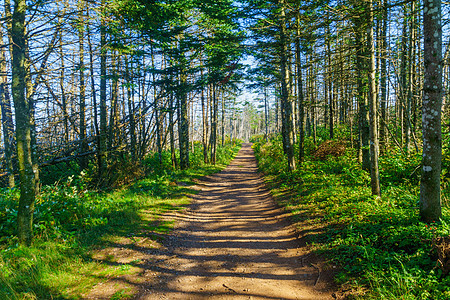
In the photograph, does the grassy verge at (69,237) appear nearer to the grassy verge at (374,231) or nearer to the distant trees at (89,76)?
the distant trees at (89,76)

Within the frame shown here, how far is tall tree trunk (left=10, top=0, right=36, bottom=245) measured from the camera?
14.8 ft

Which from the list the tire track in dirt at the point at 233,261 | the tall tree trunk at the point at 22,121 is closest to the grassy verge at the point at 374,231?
the tire track in dirt at the point at 233,261

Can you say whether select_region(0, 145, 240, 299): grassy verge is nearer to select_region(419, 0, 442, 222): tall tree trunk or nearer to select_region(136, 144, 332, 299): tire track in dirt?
select_region(136, 144, 332, 299): tire track in dirt

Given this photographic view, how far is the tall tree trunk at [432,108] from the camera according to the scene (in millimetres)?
4176

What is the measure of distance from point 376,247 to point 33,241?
23.8 ft

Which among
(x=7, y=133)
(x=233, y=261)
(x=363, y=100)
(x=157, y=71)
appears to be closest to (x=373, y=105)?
(x=363, y=100)

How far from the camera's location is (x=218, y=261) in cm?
504

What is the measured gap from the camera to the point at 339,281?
12.7ft

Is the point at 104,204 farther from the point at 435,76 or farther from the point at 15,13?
the point at 435,76

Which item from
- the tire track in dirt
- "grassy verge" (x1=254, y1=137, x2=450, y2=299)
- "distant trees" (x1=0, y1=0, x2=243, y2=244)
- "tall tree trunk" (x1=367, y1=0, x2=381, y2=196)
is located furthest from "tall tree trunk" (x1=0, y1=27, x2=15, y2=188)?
"tall tree trunk" (x1=367, y1=0, x2=381, y2=196)

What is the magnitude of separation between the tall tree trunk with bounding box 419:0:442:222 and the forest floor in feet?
8.42

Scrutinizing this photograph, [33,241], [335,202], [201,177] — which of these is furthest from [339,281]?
[201,177]

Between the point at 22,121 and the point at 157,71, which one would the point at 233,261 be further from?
the point at 157,71

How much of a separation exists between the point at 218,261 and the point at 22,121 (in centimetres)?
517
